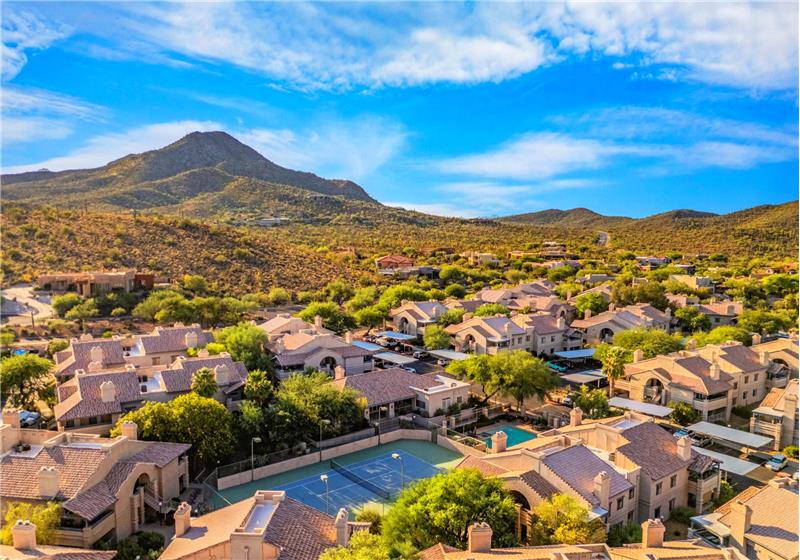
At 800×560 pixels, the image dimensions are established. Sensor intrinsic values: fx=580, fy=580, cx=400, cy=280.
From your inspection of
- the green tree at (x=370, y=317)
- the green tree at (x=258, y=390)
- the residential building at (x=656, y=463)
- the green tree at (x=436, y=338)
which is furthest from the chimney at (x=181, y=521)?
the green tree at (x=370, y=317)

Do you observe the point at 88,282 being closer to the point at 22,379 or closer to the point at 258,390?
the point at 22,379

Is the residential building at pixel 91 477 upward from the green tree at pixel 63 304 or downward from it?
downward

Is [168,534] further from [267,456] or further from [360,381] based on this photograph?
[360,381]

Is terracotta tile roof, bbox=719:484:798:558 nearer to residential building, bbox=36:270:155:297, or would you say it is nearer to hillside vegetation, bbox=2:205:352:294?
residential building, bbox=36:270:155:297

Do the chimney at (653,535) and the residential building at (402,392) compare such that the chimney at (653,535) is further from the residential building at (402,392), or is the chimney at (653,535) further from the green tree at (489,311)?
the green tree at (489,311)

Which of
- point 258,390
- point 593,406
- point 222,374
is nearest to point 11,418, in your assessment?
point 222,374

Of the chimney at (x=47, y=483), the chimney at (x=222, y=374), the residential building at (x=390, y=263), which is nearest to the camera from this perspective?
the chimney at (x=47, y=483)
